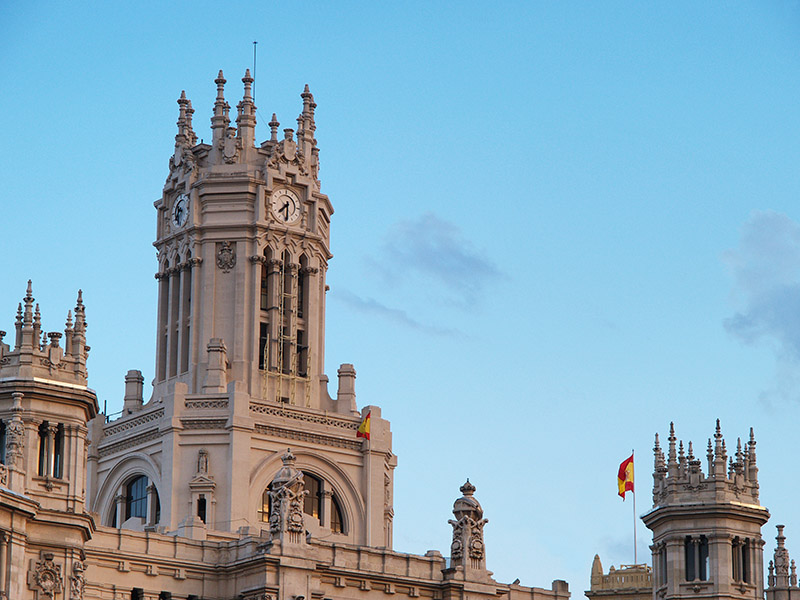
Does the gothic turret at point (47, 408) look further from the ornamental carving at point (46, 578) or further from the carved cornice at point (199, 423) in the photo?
the carved cornice at point (199, 423)

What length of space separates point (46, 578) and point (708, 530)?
4164 centimetres

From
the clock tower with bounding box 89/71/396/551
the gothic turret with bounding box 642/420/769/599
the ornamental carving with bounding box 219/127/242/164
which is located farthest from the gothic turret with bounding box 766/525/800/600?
the ornamental carving with bounding box 219/127/242/164

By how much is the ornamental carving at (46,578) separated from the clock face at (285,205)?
135 ft

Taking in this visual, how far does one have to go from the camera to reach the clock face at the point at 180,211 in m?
134

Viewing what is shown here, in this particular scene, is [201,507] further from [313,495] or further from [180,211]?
[180,211]

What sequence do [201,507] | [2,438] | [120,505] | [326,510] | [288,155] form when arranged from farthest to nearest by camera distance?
[288,155]
[120,505]
[326,510]
[201,507]
[2,438]

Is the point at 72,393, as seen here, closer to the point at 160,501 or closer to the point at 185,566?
the point at 185,566

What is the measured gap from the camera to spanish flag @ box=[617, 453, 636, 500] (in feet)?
416

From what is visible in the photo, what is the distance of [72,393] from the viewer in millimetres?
100062

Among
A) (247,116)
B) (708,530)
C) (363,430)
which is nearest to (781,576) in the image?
(708,530)

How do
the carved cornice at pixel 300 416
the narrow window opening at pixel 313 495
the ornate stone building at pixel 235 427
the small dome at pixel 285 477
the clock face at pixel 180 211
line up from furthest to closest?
the clock face at pixel 180 211 → the narrow window opening at pixel 313 495 → the carved cornice at pixel 300 416 → the small dome at pixel 285 477 → the ornate stone building at pixel 235 427

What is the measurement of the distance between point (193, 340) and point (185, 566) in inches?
894

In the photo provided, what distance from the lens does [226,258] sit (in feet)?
431

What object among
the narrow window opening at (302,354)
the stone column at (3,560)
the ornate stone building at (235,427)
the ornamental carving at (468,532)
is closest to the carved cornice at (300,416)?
the ornate stone building at (235,427)
